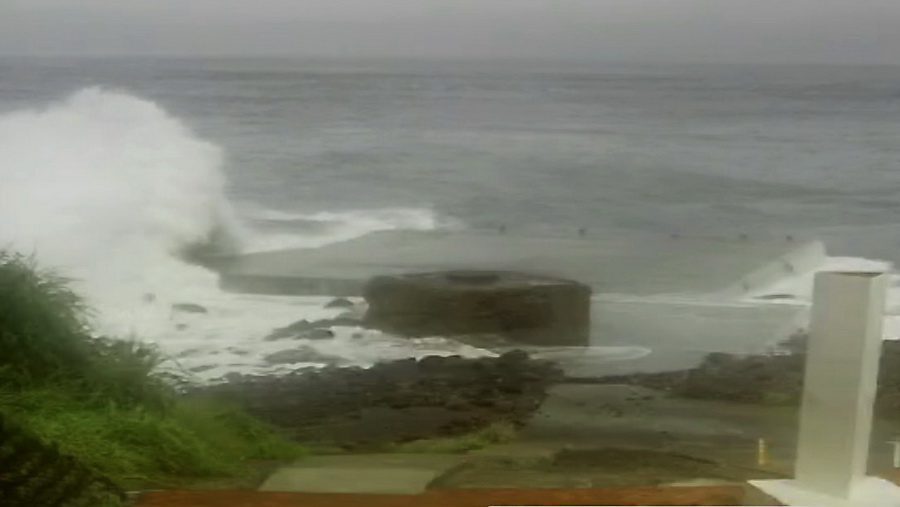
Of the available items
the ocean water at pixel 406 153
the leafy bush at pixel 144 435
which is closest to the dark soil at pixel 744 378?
the ocean water at pixel 406 153

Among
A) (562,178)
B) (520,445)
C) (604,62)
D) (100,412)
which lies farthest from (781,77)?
(100,412)

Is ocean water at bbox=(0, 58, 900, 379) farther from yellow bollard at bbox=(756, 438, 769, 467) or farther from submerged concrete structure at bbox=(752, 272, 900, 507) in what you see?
yellow bollard at bbox=(756, 438, 769, 467)

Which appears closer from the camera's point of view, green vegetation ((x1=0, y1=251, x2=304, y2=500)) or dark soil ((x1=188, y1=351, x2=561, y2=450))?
green vegetation ((x1=0, y1=251, x2=304, y2=500))

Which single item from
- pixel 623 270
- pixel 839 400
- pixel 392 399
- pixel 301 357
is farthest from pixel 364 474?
pixel 839 400

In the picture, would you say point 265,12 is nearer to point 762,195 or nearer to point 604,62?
point 604,62

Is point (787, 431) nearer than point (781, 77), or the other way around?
point (781, 77)

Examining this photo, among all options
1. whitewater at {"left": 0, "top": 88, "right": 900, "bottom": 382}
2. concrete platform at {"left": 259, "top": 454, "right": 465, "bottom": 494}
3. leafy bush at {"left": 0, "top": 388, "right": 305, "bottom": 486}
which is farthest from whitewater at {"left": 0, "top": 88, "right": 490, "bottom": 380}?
concrete platform at {"left": 259, "top": 454, "right": 465, "bottom": 494}
